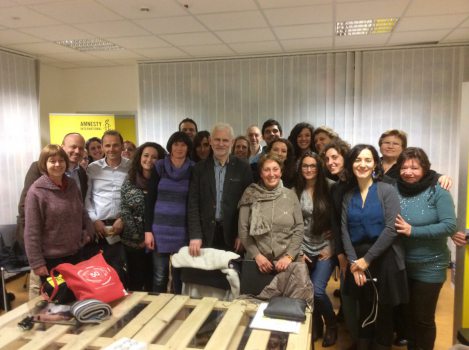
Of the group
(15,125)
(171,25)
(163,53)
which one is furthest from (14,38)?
(171,25)

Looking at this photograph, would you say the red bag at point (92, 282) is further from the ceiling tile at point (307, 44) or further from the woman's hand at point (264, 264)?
the ceiling tile at point (307, 44)

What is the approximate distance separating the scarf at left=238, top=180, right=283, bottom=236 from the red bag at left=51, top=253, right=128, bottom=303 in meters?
0.85

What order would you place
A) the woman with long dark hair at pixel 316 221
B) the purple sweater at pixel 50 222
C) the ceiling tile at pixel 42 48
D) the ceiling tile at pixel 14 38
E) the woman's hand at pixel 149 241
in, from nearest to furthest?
the purple sweater at pixel 50 222
the woman with long dark hair at pixel 316 221
the woman's hand at pixel 149 241
the ceiling tile at pixel 14 38
the ceiling tile at pixel 42 48

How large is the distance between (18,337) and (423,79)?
467cm

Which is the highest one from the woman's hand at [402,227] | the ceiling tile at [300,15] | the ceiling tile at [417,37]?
the ceiling tile at [417,37]

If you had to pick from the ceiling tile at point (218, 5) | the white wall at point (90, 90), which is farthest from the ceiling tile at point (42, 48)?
the ceiling tile at point (218, 5)

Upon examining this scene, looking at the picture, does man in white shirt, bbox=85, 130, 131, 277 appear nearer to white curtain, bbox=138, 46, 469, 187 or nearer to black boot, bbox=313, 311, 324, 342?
black boot, bbox=313, 311, 324, 342

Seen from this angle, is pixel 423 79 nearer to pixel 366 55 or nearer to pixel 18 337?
pixel 366 55

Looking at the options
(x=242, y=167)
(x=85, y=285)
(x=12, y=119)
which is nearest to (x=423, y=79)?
(x=242, y=167)

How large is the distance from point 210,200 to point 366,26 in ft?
8.41

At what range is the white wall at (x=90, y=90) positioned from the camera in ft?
18.1

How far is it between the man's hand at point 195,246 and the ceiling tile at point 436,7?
2550mm

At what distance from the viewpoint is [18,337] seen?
5.14 ft

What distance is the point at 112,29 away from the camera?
12.1ft
